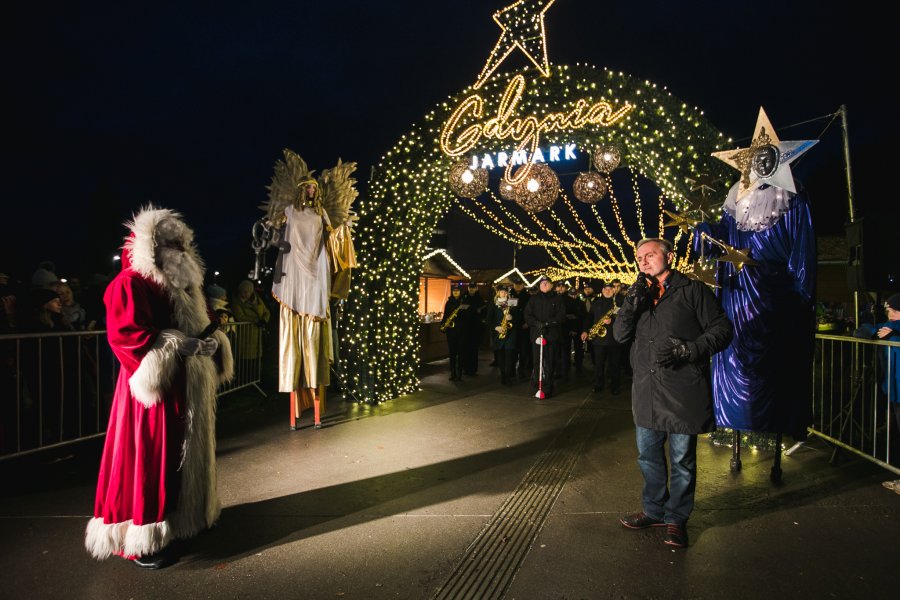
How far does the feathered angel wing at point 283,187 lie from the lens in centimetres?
609

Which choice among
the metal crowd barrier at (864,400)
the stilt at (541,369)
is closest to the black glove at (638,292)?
the metal crowd barrier at (864,400)

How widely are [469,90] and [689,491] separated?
20.4 ft

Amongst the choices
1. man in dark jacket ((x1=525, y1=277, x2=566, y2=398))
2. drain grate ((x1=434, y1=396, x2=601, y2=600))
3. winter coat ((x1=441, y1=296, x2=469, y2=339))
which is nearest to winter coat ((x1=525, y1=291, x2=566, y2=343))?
man in dark jacket ((x1=525, y1=277, x2=566, y2=398))

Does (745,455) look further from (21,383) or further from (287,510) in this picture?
(21,383)

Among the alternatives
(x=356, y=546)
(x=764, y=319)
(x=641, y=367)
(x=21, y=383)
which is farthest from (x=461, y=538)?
(x=21, y=383)

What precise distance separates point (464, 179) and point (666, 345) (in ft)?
17.8

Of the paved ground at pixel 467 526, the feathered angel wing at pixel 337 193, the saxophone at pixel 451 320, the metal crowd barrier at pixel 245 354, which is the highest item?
the feathered angel wing at pixel 337 193

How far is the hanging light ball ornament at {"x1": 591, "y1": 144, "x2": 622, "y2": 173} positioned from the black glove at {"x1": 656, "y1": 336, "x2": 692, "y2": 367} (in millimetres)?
4738

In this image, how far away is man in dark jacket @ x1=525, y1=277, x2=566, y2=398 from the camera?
344 inches

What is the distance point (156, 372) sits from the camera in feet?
9.66

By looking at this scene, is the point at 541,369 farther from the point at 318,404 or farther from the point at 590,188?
the point at 318,404

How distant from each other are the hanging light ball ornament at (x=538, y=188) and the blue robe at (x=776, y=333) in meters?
3.69

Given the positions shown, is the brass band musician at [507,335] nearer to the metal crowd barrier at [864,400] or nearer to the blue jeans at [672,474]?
the metal crowd barrier at [864,400]

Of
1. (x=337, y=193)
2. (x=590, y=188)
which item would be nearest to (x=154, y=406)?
(x=337, y=193)
